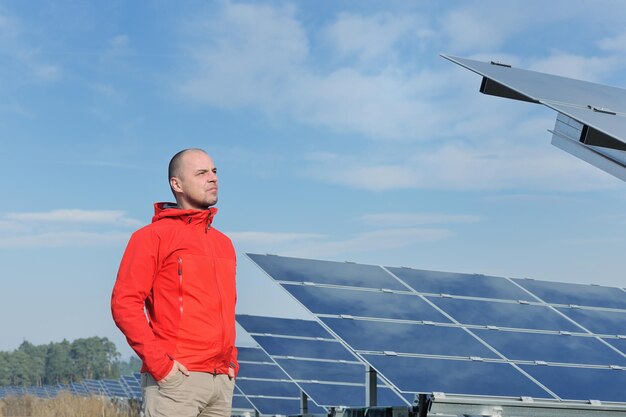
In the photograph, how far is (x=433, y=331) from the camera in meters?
10.2

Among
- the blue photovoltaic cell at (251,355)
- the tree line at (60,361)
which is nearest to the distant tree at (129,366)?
the tree line at (60,361)

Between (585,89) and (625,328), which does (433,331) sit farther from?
(585,89)

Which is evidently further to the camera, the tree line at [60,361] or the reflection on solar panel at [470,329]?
the tree line at [60,361]

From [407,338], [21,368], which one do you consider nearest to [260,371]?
[407,338]

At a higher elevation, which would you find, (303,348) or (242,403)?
(303,348)

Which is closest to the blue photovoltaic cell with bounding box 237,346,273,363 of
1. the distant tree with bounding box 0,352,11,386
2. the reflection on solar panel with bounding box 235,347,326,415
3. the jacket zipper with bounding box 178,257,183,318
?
the reflection on solar panel with bounding box 235,347,326,415

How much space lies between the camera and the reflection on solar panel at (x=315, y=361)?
1307 cm

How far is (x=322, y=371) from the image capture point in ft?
46.5

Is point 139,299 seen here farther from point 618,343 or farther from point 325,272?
point 618,343

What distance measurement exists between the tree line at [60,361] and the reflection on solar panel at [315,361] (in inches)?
2577

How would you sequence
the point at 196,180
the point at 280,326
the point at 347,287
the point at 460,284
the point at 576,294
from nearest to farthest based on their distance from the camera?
the point at 196,180
the point at 347,287
the point at 460,284
the point at 576,294
the point at 280,326

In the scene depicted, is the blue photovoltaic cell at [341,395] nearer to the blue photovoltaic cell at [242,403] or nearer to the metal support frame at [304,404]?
the metal support frame at [304,404]

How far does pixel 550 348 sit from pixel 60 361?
8148 centimetres

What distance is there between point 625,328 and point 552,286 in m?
1.52
